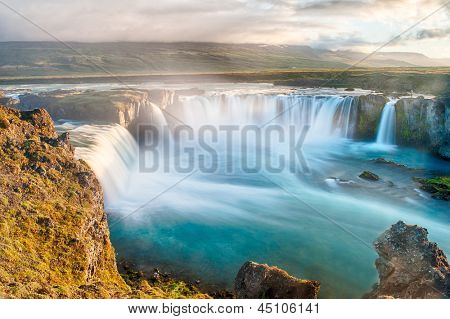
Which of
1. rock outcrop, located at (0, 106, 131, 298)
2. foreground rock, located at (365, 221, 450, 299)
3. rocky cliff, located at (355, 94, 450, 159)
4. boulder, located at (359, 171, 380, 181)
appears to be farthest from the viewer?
rocky cliff, located at (355, 94, 450, 159)

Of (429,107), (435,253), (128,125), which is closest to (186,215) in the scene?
(435,253)

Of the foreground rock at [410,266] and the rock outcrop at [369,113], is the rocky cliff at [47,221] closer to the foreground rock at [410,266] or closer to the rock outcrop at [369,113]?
the foreground rock at [410,266]

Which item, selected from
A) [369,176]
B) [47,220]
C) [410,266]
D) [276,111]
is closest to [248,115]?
[276,111]

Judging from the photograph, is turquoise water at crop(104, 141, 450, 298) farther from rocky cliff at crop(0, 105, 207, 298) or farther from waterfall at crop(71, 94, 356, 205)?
rocky cliff at crop(0, 105, 207, 298)

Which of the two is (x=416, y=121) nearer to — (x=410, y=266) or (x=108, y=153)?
(x=108, y=153)

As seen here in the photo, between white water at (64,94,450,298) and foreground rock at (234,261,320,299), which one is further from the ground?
foreground rock at (234,261,320,299)

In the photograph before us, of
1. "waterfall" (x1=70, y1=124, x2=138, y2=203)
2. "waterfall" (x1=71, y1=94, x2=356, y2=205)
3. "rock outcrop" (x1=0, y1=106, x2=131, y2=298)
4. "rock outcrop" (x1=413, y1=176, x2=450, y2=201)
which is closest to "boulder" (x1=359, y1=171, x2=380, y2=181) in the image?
"rock outcrop" (x1=413, y1=176, x2=450, y2=201)

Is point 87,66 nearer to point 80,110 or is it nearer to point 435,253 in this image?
point 80,110
